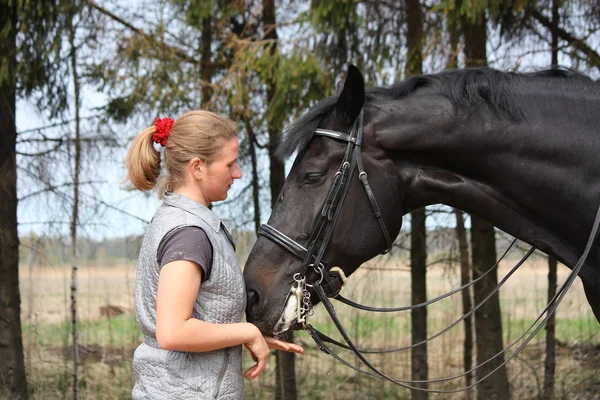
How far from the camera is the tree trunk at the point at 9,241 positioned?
6039mm

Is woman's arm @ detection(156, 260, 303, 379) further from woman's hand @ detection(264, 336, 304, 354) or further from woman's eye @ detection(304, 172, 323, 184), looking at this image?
woman's eye @ detection(304, 172, 323, 184)

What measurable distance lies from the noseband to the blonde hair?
1.46 ft

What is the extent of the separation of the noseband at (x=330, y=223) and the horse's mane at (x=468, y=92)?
0.09 metres

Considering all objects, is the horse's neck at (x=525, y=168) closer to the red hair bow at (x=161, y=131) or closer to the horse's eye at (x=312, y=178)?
the horse's eye at (x=312, y=178)

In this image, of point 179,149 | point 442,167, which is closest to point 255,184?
point 442,167

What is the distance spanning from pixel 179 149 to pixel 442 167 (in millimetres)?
1137

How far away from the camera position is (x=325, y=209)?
8.25ft

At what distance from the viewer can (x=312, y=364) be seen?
7547 millimetres

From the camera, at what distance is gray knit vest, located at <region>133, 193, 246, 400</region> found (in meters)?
2.12

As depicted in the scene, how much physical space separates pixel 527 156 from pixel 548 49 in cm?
336

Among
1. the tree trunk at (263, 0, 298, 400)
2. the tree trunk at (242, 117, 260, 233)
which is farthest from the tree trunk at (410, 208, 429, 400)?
the tree trunk at (242, 117, 260, 233)

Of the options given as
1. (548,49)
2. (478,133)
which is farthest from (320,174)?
(548,49)

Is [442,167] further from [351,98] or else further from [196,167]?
[196,167]

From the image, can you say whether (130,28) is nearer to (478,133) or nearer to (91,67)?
(91,67)
